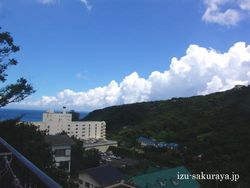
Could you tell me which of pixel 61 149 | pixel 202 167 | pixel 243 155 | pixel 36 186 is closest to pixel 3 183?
pixel 36 186

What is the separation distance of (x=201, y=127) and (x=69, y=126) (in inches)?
975

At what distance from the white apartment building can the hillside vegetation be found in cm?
342

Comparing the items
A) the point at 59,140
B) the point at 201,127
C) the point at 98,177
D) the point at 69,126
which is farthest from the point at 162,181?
the point at 69,126

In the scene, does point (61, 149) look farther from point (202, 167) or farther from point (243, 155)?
point (243, 155)

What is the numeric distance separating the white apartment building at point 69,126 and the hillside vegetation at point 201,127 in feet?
11.2

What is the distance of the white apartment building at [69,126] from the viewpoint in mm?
62688

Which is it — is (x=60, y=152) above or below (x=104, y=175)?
above

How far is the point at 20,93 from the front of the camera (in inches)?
396

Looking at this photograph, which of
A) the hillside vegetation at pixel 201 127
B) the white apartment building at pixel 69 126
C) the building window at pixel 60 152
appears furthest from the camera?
the white apartment building at pixel 69 126

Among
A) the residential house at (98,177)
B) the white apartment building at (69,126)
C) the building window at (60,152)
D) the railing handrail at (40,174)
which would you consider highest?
the white apartment building at (69,126)

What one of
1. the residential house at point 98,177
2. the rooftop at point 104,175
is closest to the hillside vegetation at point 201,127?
the rooftop at point 104,175

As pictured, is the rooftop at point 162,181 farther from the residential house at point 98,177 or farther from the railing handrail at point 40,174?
the railing handrail at point 40,174

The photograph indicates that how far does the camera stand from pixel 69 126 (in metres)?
64.2

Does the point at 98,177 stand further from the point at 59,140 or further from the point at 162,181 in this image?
the point at 162,181
